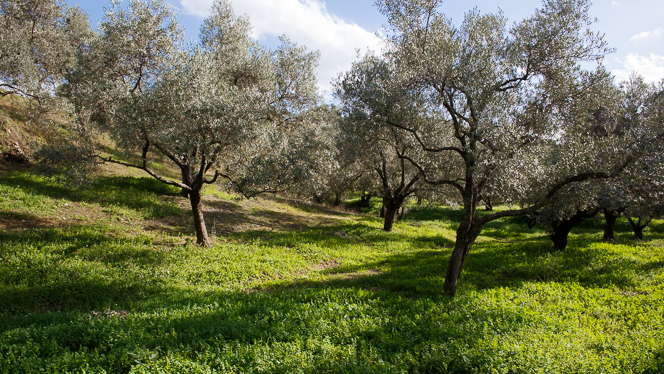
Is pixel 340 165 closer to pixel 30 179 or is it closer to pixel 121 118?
pixel 121 118

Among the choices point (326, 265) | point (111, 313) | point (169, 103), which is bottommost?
point (111, 313)

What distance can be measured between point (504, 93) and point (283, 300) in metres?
10.0

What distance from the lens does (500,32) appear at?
12492 mm

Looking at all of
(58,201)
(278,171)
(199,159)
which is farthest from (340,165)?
(58,201)

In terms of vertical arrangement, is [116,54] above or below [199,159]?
above

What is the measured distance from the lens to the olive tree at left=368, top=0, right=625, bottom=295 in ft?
31.3

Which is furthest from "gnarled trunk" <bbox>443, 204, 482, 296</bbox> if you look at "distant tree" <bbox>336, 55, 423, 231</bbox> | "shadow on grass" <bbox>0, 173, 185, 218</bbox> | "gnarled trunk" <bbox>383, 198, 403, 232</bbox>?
"shadow on grass" <bbox>0, 173, 185, 218</bbox>

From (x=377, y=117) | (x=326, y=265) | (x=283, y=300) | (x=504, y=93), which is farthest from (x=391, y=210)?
(x=283, y=300)

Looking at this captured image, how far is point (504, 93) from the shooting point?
11594 mm

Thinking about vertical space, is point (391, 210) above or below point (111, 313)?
above

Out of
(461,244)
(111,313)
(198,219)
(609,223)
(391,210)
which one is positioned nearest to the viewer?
(111,313)

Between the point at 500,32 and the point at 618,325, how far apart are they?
33.4 feet

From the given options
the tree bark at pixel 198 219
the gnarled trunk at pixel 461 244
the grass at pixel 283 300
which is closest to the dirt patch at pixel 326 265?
the grass at pixel 283 300

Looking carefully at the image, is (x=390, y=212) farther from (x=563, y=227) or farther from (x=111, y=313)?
(x=111, y=313)
